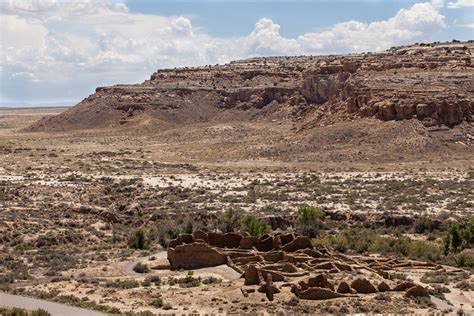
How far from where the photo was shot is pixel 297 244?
30.5 m

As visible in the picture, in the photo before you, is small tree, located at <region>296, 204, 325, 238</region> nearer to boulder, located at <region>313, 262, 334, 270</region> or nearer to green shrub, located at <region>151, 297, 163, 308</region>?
boulder, located at <region>313, 262, 334, 270</region>

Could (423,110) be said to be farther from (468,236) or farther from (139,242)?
(139,242)

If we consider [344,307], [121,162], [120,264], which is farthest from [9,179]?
[344,307]

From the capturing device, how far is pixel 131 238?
116ft

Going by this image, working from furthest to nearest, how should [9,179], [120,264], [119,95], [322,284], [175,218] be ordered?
[119,95]
[9,179]
[175,218]
[120,264]
[322,284]

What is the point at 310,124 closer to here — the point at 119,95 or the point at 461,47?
the point at 461,47

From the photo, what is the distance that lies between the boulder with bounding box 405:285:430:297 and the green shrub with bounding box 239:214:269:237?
11.2m

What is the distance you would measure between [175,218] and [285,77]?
2722 inches

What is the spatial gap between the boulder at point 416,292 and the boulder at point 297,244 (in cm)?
686

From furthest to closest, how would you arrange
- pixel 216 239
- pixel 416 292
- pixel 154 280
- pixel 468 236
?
pixel 468 236 < pixel 216 239 < pixel 154 280 < pixel 416 292

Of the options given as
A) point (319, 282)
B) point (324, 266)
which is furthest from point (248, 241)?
point (319, 282)

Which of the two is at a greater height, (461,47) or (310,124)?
(461,47)

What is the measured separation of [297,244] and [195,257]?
13.1 ft

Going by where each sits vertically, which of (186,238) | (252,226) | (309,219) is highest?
(186,238)
